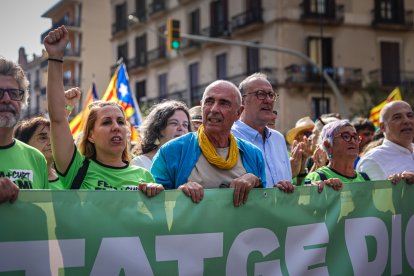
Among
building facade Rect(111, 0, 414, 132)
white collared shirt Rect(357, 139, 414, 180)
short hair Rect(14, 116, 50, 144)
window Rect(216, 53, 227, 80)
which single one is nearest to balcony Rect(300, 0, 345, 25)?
building facade Rect(111, 0, 414, 132)

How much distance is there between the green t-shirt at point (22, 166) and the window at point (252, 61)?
2642cm

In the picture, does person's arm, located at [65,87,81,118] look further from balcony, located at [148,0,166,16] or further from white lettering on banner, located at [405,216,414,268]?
balcony, located at [148,0,166,16]

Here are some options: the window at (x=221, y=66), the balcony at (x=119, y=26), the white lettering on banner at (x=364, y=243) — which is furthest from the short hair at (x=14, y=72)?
the balcony at (x=119, y=26)

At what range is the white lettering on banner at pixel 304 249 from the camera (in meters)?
4.09

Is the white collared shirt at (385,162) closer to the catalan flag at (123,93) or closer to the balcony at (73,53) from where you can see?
the catalan flag at (123,93)

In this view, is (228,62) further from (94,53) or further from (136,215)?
(136,215)

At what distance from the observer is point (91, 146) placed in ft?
14.1

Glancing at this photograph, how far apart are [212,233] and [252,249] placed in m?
0.28

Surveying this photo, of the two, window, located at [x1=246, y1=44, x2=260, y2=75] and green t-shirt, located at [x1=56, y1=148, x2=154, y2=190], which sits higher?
window, located at [x1=246, y1=44, x2=260, y2=75]

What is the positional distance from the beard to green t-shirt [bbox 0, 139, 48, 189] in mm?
144

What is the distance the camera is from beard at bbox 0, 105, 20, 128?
346 cm

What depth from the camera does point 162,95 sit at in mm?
36938

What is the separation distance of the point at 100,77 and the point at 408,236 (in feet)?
150

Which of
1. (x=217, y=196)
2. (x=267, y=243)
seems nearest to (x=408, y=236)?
(x=267, y=243)
